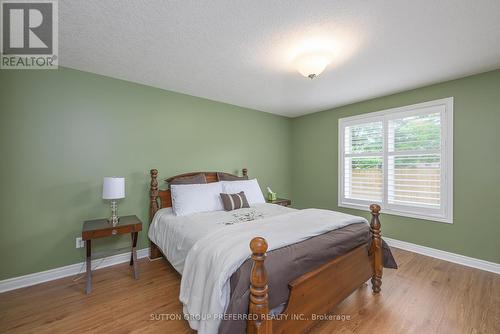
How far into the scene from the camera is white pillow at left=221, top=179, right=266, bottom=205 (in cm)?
314

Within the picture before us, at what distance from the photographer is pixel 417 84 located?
2.96m

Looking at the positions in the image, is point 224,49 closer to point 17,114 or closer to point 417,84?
point 17,114

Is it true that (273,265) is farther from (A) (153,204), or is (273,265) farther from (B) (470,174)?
(B) (470,174)

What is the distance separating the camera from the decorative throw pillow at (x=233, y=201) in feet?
9.30

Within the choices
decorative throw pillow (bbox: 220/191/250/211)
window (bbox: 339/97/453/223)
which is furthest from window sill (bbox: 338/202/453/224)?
decorative throw pillow (bbox: 220/191/250/211)

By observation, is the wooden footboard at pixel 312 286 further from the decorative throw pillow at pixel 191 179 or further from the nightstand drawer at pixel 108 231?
the decorative throw pillow at pixel 191 179

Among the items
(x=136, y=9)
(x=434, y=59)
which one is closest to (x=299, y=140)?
(x=434, y=59)

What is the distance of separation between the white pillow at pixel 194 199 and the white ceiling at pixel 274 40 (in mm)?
1444

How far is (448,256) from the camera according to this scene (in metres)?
2.85

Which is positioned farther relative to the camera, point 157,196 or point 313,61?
point 157,196

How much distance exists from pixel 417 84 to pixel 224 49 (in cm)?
271

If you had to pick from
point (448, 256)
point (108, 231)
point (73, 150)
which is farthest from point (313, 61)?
point (448, 256)

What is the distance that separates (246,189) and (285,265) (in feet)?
6.42

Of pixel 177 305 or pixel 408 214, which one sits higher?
pixel 408 214
